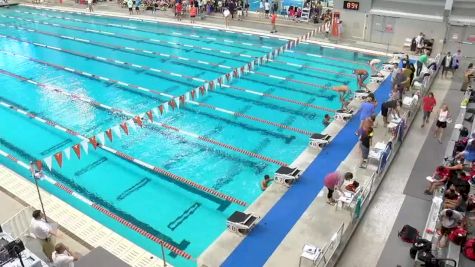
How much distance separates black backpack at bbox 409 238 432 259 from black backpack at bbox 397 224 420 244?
0.39 meters

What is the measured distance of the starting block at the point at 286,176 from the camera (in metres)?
8.53

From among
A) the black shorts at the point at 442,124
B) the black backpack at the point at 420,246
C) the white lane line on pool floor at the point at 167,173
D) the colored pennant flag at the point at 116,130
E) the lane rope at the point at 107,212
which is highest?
the black shorts at the point at 442,124

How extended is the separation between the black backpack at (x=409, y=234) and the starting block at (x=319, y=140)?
3189mm

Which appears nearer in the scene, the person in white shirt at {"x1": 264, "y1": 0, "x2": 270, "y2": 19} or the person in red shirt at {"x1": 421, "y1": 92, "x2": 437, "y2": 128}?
the person in red shirt at {"x1": 421, "y1": 92, "x2": 437, "y2": 128}

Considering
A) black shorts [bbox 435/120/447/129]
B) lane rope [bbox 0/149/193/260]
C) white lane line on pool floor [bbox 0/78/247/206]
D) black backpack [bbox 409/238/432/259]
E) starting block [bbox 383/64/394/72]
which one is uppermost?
starting block [bbox 383/64/394/72]

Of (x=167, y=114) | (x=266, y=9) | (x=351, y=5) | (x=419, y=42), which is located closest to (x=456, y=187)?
(x=167, y=114)

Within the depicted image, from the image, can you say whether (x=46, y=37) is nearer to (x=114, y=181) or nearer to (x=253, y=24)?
(x=253, y=24)

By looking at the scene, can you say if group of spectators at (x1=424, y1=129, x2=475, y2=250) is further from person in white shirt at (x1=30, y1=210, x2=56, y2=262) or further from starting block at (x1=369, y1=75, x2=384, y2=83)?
person in white shirt at (x1=30, y1=210, x2=56, y2=262)

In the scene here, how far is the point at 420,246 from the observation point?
6.38 m

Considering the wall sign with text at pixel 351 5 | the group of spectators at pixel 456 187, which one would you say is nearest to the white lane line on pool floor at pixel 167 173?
the group of spectators at pixel 456 187

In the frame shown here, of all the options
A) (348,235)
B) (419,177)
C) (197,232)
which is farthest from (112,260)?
(419,177)

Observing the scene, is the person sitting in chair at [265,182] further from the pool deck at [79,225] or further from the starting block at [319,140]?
the pool deck at [79,225]

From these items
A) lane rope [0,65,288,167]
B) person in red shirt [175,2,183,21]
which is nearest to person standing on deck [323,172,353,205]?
lane rope [0,65,288,167]

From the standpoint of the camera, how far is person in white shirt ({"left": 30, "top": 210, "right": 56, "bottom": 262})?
6.49 meters
